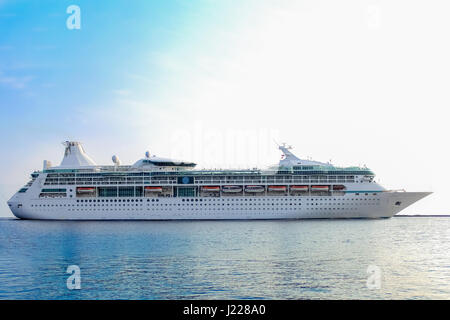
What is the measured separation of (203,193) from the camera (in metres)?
69.1

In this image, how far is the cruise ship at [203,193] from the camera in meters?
66.8

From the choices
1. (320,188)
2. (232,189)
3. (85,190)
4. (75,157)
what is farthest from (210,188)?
(75,157)

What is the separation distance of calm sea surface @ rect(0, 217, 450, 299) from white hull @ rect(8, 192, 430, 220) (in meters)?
20.8

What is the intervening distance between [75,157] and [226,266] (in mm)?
55052

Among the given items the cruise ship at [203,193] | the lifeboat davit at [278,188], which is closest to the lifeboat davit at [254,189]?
the cruise ship at [203,193]

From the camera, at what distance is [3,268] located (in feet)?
94.6

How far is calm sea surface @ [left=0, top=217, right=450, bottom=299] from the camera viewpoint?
21.7 metres

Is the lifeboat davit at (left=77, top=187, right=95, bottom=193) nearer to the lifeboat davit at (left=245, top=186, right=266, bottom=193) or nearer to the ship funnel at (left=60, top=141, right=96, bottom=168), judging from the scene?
the ship funnel at (left=60, top=141, right=96, bottom=168)

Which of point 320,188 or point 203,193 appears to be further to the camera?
point 203,193

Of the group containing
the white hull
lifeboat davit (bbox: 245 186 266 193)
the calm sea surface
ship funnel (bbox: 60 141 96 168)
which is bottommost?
the calm sea surface

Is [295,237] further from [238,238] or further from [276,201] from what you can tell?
[276,201]

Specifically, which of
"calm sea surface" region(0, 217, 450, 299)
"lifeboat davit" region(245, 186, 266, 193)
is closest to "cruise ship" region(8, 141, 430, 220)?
"lifeboat davit" region(245, 186, 266, 193)

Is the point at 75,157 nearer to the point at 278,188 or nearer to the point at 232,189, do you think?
the point at 232,189
